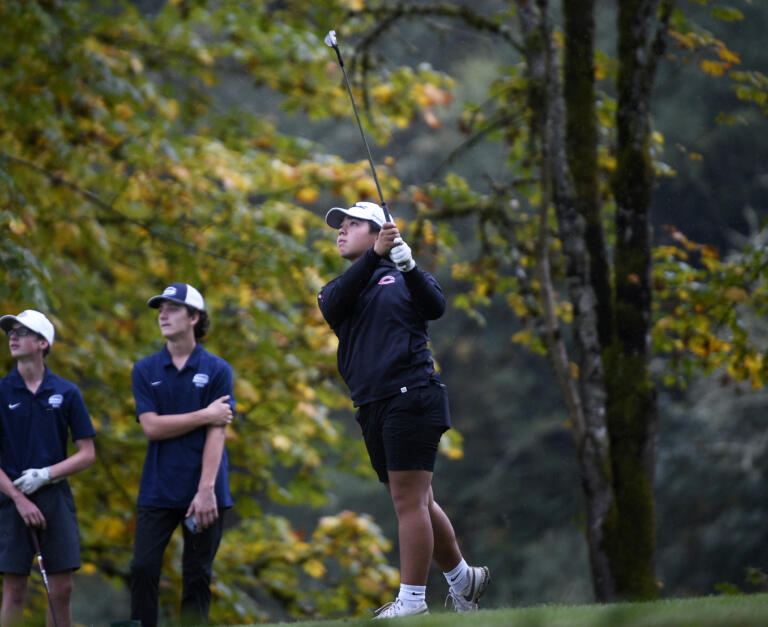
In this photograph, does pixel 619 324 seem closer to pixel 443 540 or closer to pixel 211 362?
pixel 443 540

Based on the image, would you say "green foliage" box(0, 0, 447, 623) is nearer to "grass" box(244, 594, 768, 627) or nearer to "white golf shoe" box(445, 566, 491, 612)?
"white golf shoe" box(445, 566, 491, 612)

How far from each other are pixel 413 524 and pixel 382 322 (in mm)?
931

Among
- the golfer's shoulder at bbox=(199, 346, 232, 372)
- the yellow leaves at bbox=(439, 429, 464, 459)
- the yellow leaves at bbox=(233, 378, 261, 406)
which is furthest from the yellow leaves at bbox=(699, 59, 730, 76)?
the golfer's shoulder at bbox=(199, 346, 232, 372)

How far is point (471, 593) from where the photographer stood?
6004 mm

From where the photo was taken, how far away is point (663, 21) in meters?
9.36

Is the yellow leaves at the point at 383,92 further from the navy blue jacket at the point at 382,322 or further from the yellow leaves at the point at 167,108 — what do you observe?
the navy blue jacket at the point at 382,322

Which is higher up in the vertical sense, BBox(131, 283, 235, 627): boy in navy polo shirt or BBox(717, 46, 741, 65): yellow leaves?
BBox(717, 46, 741, 65): yellow leaves

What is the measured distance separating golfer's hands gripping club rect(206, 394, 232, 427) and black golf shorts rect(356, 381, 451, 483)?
1008 mm

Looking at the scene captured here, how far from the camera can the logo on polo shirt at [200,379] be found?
252 inches

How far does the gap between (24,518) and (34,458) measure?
341 millimetres

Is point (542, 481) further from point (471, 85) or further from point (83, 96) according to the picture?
point (83, 96)

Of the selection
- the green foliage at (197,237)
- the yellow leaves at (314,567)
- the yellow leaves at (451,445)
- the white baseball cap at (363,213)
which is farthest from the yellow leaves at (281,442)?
the white baseball cap at (363,213)

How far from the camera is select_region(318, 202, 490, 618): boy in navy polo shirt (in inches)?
217

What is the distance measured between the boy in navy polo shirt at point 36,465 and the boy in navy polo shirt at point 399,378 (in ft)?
5.42
